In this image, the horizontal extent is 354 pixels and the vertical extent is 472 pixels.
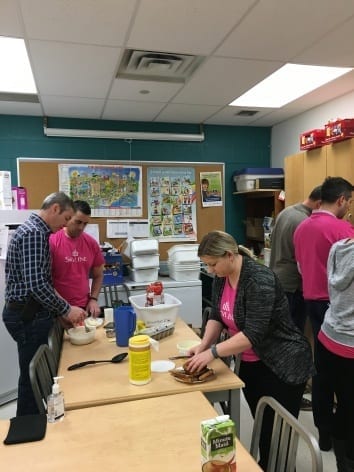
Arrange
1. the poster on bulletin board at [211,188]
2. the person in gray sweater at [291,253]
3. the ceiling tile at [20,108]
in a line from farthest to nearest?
the poster on bulletin board at [211,188], the ceiling tile at [20,108], the person in gray sweater at [291,253]

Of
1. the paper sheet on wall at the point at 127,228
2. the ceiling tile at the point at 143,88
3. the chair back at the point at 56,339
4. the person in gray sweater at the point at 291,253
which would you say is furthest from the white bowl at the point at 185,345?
the paper sheet on wall at the point at 127,228

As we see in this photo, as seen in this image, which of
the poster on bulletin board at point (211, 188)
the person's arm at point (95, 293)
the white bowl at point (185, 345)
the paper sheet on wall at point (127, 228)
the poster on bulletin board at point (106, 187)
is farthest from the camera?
the poster on bulletin board at point (211, 188)

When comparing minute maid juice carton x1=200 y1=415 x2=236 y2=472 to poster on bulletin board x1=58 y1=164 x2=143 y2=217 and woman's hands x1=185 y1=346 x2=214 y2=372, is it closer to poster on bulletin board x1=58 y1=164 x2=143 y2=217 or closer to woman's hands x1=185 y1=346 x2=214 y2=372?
woman's hands x1=185 y1=346 x2=214 y2=372

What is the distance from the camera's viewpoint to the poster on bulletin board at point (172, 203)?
457 centimetres

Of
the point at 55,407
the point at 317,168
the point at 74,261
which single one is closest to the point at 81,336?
the point at 74,261

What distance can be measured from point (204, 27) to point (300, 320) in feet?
7.56

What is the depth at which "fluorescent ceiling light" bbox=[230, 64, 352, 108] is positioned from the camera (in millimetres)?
3016

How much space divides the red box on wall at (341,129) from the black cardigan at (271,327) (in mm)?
1707


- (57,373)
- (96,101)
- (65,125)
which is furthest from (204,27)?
(65,125)

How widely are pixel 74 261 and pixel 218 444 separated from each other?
1.98m

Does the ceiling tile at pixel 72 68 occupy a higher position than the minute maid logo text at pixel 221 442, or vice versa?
the ceiling tile at pixel 72 68

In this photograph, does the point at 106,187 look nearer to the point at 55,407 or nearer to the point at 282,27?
the point at 282,27

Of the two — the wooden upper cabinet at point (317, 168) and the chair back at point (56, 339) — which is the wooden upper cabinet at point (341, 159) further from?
the chair back at point (56, 339)

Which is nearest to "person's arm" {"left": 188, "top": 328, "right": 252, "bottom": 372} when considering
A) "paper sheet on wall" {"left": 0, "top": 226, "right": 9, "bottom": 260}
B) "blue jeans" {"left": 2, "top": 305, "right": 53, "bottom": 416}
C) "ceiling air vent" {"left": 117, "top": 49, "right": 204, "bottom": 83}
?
"blue jeans" {"left": 2, "top": 305, "right": 53, "bottom": 416}
